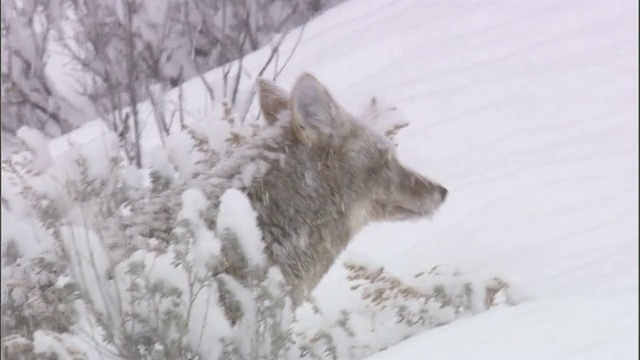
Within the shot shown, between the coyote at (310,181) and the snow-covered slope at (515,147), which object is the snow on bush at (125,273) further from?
the snow-covered slope at (515,147)

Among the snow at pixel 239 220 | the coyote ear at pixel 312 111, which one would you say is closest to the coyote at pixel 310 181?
the coyote ear at pixel 312 111

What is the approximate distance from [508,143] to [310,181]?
5.33 ft

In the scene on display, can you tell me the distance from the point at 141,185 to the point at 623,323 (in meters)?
1.62

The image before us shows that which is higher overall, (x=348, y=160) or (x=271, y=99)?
(x=271, y=99)

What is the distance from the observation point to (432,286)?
3014 millimetres

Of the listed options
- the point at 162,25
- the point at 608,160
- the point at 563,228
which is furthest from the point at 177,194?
the point at 608,160

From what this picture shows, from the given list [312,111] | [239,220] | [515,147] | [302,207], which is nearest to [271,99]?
[312,111]

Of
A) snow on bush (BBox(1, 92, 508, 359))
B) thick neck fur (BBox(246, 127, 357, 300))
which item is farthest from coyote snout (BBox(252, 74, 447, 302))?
snow on bush (BBox(1, 92, 508, 359))

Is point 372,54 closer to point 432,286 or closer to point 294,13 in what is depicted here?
point 294,13

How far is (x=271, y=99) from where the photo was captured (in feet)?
9.29

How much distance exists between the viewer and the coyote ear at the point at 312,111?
96.8 inches

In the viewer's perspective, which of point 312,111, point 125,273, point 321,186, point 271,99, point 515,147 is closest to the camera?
point 125,273

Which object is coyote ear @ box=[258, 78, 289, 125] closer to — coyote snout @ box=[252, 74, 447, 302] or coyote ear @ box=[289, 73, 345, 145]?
coyote snout @ box=[252, 74, 447, 302]

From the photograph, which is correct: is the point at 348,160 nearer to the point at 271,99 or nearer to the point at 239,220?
the point at 271,99
